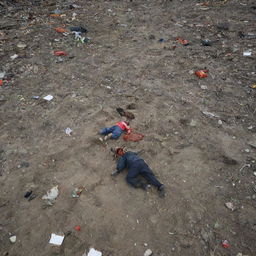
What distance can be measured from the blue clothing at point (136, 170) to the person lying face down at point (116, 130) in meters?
0.48

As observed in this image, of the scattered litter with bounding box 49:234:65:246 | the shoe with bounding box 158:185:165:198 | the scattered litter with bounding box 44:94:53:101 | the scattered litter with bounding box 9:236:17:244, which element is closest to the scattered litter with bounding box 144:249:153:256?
the shoe with bounding box 158:185:165:198

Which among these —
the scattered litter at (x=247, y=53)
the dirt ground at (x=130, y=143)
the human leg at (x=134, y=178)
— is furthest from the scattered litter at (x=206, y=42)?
the human leg at (x=134, y=178)

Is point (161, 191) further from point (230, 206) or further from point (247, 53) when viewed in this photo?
point (247, 53)

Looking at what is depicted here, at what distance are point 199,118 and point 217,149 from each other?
24.8 inches

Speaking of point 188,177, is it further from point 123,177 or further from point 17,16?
point 17,16

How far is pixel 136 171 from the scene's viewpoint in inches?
112

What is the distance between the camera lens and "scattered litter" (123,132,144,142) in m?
3.37

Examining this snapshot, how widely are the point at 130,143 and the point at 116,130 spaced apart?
10.2 inches

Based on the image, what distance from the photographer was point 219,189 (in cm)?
282

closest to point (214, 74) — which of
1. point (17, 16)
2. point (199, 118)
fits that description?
point (199, 118)

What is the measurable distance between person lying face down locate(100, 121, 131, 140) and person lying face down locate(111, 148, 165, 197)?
0.44m

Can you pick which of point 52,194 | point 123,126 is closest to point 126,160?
point 123,126

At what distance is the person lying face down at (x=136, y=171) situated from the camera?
280cm

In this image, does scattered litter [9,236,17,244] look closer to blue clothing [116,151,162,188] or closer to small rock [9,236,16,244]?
small rock [9,236,16,244]
